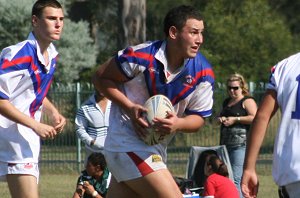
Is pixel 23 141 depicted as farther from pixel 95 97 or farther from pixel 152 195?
pixel 95 97

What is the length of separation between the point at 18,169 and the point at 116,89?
101cm

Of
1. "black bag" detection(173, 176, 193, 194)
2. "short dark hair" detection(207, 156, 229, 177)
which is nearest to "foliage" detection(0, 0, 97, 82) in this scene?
"black bag" detection(173, 176, 193, 194)

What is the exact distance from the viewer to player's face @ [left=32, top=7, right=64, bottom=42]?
817 cm

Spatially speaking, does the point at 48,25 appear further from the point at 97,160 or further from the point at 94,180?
the point at 94,180

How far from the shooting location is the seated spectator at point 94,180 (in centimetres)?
1093

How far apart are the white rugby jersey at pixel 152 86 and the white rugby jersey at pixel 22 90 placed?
2.17 ft

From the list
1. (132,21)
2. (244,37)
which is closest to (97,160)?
(132,21)

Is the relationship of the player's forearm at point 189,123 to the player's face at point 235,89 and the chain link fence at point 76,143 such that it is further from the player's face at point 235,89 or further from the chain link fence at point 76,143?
the chain link fence at point 76,143

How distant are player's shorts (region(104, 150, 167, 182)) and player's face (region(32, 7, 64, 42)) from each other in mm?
1178

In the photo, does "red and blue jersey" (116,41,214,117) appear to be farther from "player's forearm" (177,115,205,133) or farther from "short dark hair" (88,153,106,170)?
"short dark hair" (88,153,106,170)

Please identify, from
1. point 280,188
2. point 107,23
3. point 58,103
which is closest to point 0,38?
point 107,23

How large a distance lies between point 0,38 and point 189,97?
25481 mm

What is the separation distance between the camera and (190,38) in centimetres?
754

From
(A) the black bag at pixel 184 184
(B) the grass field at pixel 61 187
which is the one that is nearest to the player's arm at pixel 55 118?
(A) the black bag at pixel 184 184
